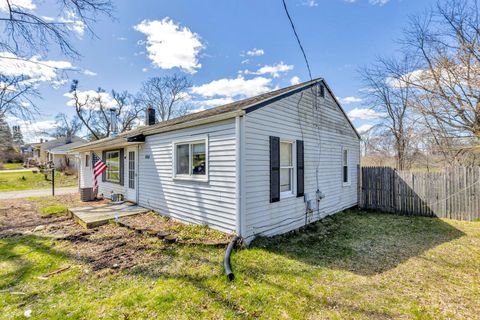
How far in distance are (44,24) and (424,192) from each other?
12.2 metres

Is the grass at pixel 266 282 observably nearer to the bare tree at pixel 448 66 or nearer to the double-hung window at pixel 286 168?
the double-hung window at pixel 286 168

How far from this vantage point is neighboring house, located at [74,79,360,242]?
5.09 m

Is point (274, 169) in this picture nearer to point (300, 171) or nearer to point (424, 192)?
point (300, 171)

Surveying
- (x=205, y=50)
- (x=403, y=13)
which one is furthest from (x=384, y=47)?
(x=205, y=50)

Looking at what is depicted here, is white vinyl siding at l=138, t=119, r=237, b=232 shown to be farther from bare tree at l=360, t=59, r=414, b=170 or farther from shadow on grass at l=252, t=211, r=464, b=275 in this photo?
bare tree at l=360, t=59, r=414, b=170

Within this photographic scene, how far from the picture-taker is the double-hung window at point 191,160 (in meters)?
5.89

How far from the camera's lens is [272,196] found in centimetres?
554

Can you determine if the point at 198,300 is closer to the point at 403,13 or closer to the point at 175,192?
the point at 175,192

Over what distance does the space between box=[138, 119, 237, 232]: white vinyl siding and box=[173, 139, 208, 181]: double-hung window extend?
122mm

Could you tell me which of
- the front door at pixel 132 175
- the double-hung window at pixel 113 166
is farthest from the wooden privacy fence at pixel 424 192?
the double-hung window at pixel 113 166

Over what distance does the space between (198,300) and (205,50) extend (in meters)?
16.5

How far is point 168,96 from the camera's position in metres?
28.8

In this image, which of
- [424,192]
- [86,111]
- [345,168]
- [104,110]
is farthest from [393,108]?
[86,111]

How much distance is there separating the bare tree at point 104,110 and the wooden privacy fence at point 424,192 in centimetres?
2939
